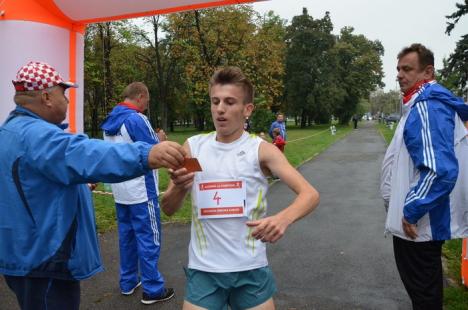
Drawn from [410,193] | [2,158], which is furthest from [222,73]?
[410,193]

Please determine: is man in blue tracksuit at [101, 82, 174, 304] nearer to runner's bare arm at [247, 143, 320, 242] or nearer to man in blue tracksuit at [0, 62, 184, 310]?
man in blue tracksuit at [0, 62, 184, 310]

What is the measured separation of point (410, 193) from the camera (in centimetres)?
292

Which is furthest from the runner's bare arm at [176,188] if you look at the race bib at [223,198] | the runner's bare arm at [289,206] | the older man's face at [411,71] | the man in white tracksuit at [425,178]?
the older man's face at [411,71]

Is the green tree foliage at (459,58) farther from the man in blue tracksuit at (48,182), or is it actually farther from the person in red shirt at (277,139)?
the man in blue tracksuit at (48,182)

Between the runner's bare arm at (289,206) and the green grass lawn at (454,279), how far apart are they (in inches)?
109

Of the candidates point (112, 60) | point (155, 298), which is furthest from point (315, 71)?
point (155, 298)

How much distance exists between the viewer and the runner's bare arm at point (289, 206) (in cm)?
213

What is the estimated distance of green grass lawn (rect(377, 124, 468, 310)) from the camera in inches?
165

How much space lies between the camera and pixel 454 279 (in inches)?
196

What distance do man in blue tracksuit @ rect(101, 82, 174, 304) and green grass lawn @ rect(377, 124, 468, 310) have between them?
9.44 ft

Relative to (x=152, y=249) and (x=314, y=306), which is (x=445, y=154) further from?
(x=152, y=249)

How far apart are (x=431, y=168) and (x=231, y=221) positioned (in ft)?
4.44

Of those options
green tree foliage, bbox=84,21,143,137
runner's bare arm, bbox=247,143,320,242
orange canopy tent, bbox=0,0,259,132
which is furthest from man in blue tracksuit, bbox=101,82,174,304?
green tree foliage, bbox=84,21,143,137

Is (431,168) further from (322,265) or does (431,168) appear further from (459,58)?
(459,58)
